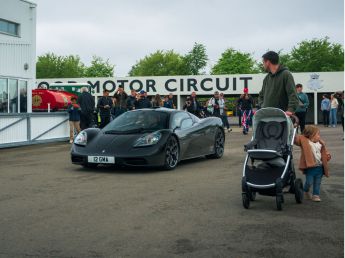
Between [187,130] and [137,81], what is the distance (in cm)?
2848

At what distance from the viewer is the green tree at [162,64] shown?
100 m

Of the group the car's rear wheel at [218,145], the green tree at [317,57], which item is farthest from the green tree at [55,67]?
the car's rear wheel at [218,145]

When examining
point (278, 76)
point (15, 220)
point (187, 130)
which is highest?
point (278, 76)

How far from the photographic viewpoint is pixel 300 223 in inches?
223

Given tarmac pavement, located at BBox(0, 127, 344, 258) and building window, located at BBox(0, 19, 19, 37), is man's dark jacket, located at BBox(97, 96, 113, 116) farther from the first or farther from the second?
tarmac pavement, located at BBox(0, 127, 344, 258)

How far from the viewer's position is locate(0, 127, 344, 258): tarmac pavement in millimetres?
4656

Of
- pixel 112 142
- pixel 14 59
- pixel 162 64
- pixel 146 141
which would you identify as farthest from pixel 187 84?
pixel 162 64

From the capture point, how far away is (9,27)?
81.5ft

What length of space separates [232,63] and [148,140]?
8406 centimetres

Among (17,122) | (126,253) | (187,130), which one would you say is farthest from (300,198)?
(17,122)

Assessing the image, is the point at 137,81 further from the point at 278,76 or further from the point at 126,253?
the point at 126,253

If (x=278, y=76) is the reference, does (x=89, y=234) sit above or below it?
below

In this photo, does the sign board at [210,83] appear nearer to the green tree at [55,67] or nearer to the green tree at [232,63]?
the green tree at [232,63]

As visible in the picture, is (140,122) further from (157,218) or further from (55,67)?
(55,67)
